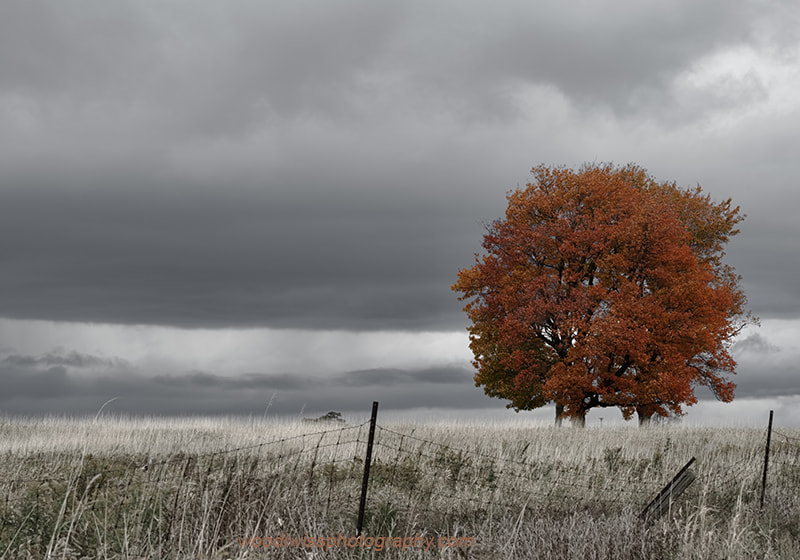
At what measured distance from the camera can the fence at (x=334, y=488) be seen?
334 inches

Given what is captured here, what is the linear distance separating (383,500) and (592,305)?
716 inches

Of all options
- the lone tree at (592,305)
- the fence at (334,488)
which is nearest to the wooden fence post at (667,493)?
the fence at (334,488)

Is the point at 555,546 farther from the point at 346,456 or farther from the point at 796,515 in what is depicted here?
the point at 346,456

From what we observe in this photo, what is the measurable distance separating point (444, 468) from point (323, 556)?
6.20 m

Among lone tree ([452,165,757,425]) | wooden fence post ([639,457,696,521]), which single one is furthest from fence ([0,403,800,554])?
lone tree ([452,165,757,425])

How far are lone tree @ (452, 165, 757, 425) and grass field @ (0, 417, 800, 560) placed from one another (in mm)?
6120

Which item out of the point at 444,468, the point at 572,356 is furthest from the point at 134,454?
the point at 572,356

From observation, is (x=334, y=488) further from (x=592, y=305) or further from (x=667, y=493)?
(x=592, y=305)

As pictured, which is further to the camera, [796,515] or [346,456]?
[346,456]

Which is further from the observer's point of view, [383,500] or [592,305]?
[592,305]

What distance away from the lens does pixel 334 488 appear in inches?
460

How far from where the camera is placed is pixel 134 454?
51.4ft

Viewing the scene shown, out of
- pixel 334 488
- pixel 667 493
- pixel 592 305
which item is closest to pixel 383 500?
pixel 334 488

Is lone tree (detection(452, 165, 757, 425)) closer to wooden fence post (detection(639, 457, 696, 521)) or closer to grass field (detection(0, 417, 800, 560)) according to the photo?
grass field (detection(0, 417, 800, 560))
